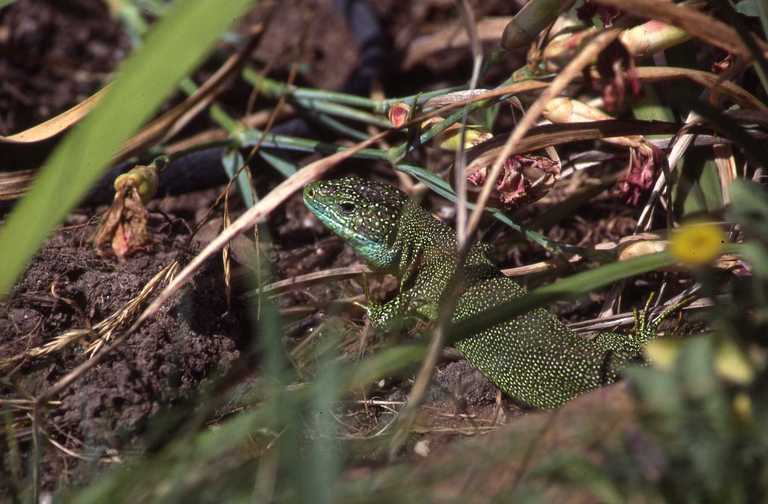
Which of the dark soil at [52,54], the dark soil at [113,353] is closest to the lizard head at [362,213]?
the dark soil at [113,353]

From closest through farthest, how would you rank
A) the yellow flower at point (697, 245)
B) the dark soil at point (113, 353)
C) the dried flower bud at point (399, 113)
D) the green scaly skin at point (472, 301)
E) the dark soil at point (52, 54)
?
1. the yellow flower at point (697, 245)
2. the dark soil at point (113, 353)
3. the green scaly skin at point (472, 301)
4. the dried flower bud at point (399, 113)
5. the dark soil at point (52, 54)

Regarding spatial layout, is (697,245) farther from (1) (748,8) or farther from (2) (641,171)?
(1) (748,8)

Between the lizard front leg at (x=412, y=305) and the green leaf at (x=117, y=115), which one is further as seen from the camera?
the lizard front leg at (x=412, y=305)

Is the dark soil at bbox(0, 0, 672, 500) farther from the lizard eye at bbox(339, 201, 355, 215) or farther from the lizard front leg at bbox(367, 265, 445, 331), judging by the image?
the lizard eye at bbox(339, 201, 355, 215)

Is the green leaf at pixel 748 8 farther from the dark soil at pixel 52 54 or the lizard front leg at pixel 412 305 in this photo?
the dark soil at pixel 52 54

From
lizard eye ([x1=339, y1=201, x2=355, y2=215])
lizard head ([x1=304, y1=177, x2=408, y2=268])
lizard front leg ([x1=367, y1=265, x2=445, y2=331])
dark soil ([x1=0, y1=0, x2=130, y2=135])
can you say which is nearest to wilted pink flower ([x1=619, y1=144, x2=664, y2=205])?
lizard front leg ([x1=367, y1=265, x2=445, y2=331])

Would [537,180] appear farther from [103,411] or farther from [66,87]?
[66,87]

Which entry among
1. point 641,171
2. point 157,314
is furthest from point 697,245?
point 157,314

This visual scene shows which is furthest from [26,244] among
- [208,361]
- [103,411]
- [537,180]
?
[537,180]
